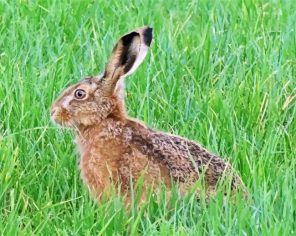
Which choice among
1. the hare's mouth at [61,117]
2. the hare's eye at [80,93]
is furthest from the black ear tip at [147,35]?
the hare's mouth at [61,117]

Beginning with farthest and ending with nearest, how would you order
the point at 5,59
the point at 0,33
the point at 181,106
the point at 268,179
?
the point at 0,33 → the point at 5,59 → the point at 181,106 → the point at 268,179

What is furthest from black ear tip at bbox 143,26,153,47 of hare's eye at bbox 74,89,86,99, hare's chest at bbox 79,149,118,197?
hare's chest at bbox 79,149,118,197

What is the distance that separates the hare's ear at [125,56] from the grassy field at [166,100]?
0.39 m

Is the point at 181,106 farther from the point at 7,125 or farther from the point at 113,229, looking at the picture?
the point at 113,229

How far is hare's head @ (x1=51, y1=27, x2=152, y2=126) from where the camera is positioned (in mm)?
5031

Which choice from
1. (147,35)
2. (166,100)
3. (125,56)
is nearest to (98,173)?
(125,56)

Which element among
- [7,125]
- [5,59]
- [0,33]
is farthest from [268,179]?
[0,33]

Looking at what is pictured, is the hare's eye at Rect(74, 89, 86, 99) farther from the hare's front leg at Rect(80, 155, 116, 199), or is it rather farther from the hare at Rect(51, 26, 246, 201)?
the hare's front leg at Rect(80, 155, 116, 199)

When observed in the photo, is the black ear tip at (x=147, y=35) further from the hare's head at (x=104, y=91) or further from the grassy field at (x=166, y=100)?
the grassy field at (x=166, y=100)

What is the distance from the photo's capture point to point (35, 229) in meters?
4.41

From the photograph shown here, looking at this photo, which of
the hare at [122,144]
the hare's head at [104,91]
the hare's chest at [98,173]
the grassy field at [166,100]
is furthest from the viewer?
the hare's head at [104,91]

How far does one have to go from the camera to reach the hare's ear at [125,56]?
16.7 ft

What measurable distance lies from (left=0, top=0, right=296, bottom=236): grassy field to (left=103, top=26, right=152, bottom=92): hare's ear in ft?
1.28

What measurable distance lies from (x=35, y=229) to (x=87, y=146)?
63 cm
